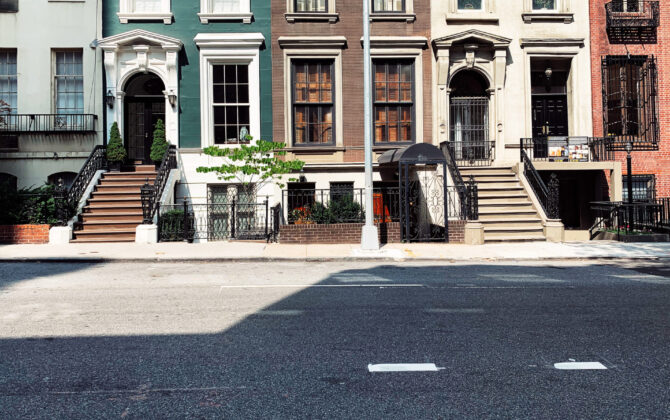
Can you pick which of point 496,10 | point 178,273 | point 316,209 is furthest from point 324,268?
point 496,10

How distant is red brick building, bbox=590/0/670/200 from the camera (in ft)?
63.5

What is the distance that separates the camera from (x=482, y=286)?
8.49 meters

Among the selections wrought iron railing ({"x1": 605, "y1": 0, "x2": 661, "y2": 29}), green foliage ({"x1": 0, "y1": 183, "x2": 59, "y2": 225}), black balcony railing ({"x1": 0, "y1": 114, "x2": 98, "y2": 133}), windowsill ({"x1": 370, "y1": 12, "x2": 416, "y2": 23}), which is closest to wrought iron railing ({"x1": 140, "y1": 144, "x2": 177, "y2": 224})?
green foliage ({"x1": 0, "y1": 183, "x2": 59, "y2": 225})

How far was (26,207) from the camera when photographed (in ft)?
51.7

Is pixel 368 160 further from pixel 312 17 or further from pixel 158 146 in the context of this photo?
pixel 158 146

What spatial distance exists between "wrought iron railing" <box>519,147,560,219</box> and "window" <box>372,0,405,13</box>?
6.63 m

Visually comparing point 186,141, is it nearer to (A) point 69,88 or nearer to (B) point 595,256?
(A) point 69,88

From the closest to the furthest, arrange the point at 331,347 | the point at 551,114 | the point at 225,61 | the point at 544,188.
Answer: the point at 331,347 < the point at 544,188 < the point at 225,61 < the point at 551,114

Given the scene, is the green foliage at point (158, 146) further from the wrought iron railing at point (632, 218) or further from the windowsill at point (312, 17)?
the wrought iron railing at point (632, 218)

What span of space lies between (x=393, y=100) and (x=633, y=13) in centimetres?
929

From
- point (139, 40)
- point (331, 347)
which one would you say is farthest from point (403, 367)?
point (139, 40)

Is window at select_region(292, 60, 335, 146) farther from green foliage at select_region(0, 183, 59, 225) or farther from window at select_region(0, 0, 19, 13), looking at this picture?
window at select_region(0, 0, 19, 13)

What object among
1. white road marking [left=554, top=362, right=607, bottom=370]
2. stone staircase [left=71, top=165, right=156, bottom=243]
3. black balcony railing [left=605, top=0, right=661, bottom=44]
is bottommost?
white road marking [left=554, top=362, right=607, bottom=370]

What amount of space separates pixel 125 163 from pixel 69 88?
324 centimetres
